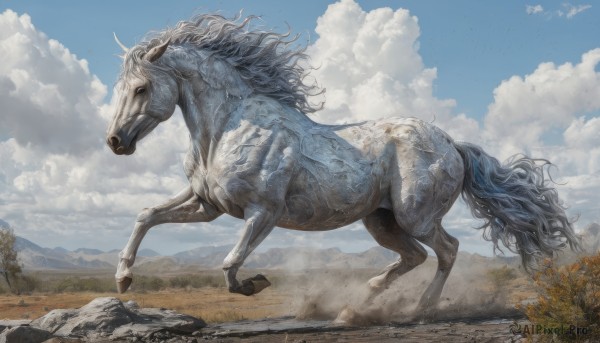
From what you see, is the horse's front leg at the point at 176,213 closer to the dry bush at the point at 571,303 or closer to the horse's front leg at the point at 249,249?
the horse's front leg at the point at 249,249

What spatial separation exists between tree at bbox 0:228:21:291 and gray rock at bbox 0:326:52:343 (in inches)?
653

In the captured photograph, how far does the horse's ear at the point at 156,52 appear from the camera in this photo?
694 cm

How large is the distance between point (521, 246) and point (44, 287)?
72.9 feet

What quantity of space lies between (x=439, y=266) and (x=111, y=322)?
12.5 ft

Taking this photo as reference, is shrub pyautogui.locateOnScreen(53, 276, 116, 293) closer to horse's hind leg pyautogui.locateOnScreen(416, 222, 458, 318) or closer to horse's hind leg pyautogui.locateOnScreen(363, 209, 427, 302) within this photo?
horse's hind leg pyautogui.locateOnScreen(363, 209, 427, 302)

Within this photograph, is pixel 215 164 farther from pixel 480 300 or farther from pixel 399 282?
pixel 480 300

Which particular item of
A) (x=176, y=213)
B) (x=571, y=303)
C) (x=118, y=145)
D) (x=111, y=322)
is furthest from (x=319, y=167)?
(x=571, y=303)

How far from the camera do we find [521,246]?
342 inches

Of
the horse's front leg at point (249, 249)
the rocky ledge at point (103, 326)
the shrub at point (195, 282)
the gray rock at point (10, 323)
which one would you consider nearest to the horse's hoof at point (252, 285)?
the horse's front leg at point (249, 249)

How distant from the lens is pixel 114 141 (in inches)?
276

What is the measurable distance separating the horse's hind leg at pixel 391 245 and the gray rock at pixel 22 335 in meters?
3.75

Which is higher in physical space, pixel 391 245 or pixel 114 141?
pixel 114 141

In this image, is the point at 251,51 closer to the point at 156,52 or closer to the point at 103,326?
the point at 156,52

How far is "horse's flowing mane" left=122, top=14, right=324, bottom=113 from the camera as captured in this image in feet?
24.9
